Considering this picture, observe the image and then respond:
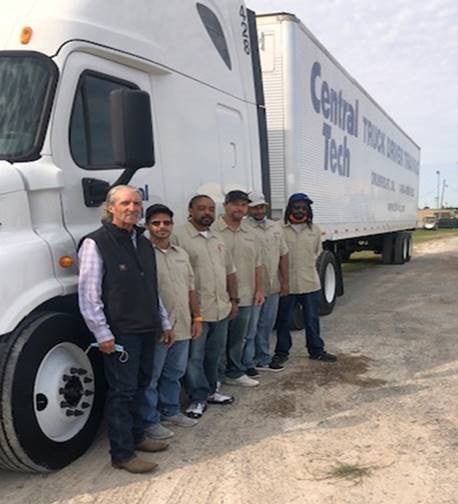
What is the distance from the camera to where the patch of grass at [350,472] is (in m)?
3.58

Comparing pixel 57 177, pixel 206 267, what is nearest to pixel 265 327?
pixel 206 267

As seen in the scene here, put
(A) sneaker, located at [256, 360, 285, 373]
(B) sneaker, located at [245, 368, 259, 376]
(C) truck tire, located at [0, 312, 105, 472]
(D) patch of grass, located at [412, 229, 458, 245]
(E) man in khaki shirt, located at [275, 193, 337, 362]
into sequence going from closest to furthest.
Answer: (C) truck tire, located at [0, 312, 105, 472]
(B) sneaker, located at [245, 368, 259, 376]
(A) sneaker, located at [256, 360, 285, 373]
(E) man in khaki shirt, located at [275, 193, 337, 362]
(D) patch of grass, located at [412, 229, 458, 245]

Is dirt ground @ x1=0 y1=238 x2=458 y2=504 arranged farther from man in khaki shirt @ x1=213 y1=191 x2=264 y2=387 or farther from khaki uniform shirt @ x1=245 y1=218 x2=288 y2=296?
khaki uniform shirt @ x1=245 y1=218 x2=288 y2=296

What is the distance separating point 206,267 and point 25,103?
173 cm

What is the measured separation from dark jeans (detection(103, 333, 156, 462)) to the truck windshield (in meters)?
1.31

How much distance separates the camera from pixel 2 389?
3.26 metres

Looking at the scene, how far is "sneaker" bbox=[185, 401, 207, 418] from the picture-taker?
459 centimetres

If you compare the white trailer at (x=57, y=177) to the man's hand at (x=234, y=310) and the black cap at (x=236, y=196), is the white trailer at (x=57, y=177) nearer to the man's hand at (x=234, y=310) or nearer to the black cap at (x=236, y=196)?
the black cap at (x=236, y=196)

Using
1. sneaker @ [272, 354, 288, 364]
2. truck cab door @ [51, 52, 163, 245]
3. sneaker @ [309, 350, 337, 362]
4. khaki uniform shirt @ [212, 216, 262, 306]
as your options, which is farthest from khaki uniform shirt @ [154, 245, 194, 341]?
sneaker @ [309, 350, 337, 362]

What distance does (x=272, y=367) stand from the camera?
5.87 m

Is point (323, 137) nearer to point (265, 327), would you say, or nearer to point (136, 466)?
point (265, 327)

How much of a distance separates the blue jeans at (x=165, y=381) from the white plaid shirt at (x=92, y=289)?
0.69 meters

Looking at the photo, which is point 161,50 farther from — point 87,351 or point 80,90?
point 87,351

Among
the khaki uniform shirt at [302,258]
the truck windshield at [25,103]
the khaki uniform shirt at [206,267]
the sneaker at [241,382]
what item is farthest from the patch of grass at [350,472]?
the truck windshield at [25,103]
